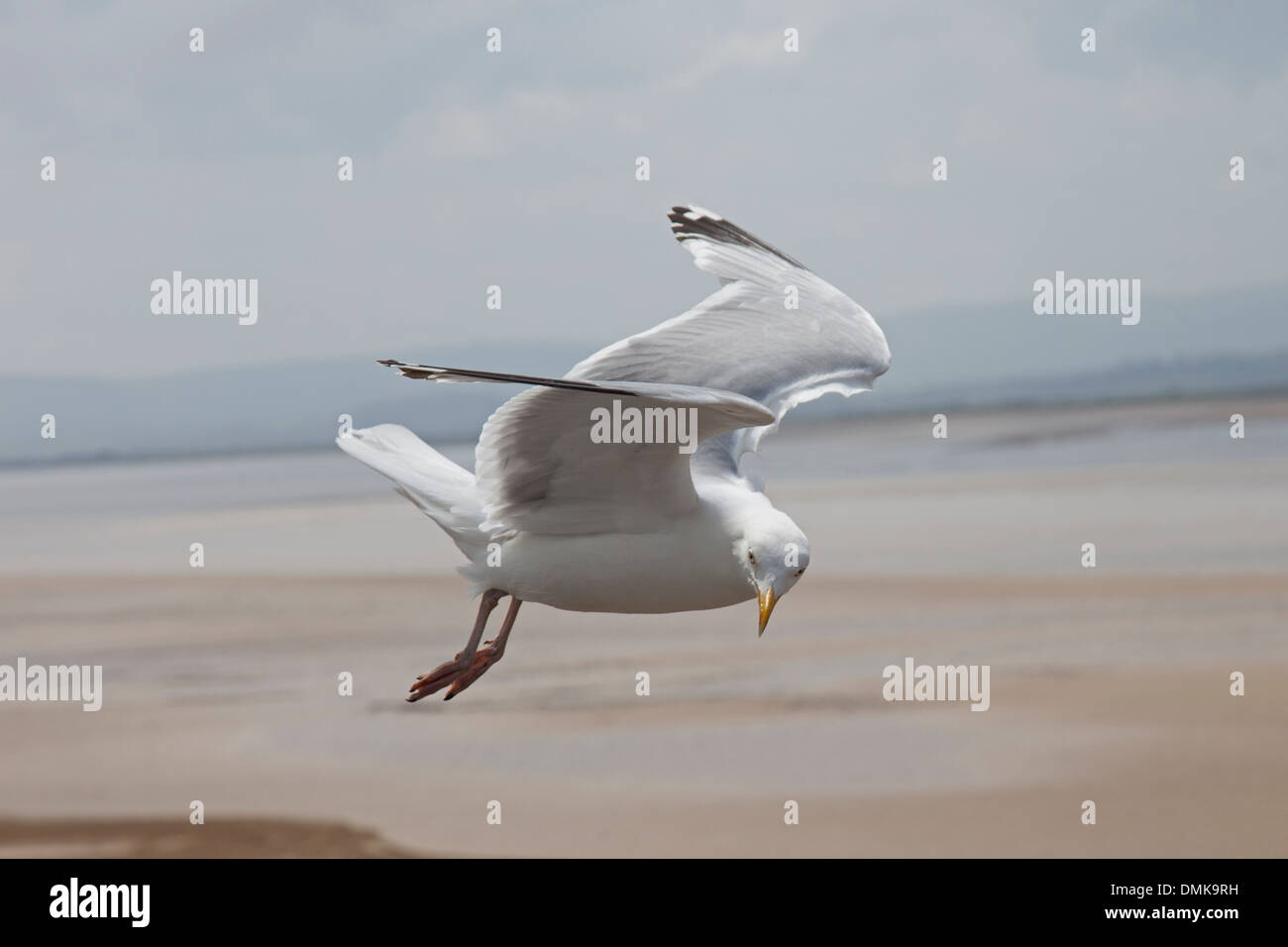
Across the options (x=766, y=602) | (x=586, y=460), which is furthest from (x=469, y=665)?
(x=766, y=602)

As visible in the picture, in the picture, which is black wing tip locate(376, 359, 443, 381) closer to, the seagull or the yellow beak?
the seagull

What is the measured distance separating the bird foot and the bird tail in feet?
1.13

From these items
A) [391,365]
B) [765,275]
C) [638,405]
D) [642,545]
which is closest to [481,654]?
[642,545]

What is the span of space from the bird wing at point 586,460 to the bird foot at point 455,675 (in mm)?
461

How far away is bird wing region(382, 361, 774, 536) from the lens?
4.16 metres

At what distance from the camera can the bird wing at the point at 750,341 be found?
16.5 feet

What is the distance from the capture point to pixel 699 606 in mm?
4578

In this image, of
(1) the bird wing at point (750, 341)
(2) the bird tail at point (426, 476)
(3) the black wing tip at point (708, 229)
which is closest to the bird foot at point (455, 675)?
(2) the bird tail at point (426, 476)

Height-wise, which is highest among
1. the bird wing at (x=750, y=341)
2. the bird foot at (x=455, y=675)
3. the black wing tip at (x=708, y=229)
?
the black wing tip at (x=708, y=229)

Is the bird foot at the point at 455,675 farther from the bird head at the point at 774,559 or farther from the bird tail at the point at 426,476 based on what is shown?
the bird head at the point at 774,559

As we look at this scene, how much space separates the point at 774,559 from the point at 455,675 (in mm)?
1245

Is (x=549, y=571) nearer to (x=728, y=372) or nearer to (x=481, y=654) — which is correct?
(x=481, y=654)

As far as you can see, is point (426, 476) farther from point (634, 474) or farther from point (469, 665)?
point (634, 474)

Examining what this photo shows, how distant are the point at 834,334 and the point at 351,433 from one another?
1769mm
